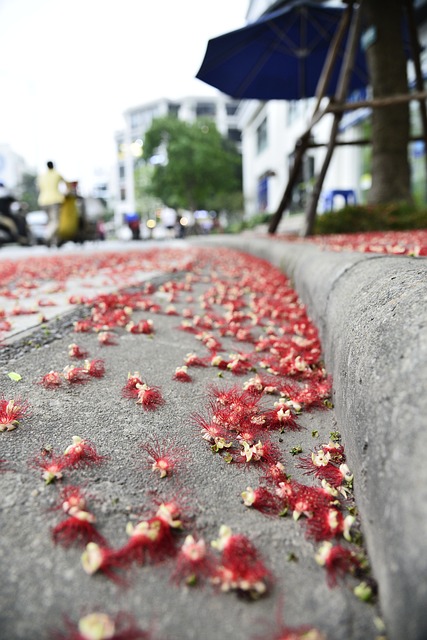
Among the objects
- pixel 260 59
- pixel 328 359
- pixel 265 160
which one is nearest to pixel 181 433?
pixel 328 359

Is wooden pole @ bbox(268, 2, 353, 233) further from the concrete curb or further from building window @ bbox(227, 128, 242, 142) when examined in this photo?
building window @ bbox(227, 128, 242, 142)

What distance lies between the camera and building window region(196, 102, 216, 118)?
240 feet

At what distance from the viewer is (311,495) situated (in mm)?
1416

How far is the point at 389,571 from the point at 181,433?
0.98 m

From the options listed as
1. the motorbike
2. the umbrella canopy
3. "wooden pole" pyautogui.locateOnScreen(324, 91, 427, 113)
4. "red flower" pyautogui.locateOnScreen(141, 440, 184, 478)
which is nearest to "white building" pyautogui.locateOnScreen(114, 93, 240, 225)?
the motorbike

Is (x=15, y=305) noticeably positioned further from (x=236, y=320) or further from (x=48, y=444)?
(x=48, y=444)

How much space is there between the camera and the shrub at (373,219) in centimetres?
652

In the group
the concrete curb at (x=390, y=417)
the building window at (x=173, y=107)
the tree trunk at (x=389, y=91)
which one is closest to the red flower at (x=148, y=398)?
the concrete curb at (x=390, y=417)

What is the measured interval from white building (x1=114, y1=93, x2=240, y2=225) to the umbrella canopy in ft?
184

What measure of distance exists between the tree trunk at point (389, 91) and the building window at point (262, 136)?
2408 cm

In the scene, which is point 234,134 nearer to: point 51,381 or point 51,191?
point 51,191

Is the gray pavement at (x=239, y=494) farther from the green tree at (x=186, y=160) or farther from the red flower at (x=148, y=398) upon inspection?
the green tree at (x=186, y=160)

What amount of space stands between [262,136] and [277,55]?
2495 centimetres

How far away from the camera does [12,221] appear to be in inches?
570
